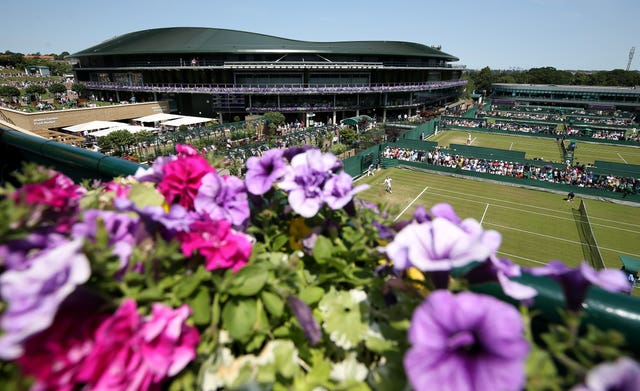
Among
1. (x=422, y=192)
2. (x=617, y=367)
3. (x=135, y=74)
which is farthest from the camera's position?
(x=135, y=74)

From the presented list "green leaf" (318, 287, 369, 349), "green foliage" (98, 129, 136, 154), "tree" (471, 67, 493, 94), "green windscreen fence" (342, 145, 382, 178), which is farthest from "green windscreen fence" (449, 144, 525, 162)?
Answer: "tree" (471, 67, 493, 94)

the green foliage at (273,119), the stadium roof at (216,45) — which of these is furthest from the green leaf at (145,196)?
the stadium roof at (216,45)

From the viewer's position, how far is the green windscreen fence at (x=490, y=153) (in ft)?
112

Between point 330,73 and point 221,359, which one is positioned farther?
point 330,73

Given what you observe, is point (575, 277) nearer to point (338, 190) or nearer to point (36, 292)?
point (338, 190)

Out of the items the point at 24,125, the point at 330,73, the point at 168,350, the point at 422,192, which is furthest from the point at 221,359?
the point at 330,73

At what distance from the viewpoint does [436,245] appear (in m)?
1.19

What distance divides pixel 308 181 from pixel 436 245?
76 centimetres

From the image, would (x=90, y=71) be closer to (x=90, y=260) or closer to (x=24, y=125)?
(x=24, y=125)

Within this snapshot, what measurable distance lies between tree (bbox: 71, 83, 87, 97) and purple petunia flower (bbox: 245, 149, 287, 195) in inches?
3186

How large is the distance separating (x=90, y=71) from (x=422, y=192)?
70.7 m

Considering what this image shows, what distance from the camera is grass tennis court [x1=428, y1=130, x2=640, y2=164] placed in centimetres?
4188

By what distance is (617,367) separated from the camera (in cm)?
77

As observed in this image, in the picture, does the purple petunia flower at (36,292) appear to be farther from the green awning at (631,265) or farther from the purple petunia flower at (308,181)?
the green awning at (631,265)
